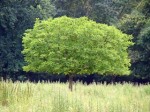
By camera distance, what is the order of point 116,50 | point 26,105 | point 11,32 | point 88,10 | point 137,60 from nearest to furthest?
point 26,105 → point 116,50 → point 137,60 → point 11,32 → point 88,10

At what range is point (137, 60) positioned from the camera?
2983 cm

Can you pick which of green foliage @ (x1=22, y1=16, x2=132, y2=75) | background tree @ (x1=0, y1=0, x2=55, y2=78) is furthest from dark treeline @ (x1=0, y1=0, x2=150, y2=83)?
green foliage @ (x1=22, y1=16, x2=132, y2=75)

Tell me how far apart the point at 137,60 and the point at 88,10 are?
9.08 m

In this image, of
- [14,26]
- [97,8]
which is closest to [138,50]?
[97,8]

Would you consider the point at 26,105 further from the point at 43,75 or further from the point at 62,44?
the point at 43,75

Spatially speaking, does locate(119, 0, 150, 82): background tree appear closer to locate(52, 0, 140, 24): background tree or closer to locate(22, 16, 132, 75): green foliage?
locate(52, 0, 140, 24): background tree

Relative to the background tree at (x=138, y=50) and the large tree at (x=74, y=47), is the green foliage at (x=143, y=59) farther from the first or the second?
the large tree at (x=74, y=47)

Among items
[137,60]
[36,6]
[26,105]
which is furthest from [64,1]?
[26,105]

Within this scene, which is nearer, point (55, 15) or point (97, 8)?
point (97, 8)

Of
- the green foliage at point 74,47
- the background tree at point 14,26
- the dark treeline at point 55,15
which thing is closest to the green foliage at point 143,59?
the dark treeline at point 55,15

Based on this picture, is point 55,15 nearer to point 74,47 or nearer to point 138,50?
point 138,50

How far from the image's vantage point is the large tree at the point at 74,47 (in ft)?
55.8

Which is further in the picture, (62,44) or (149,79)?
(149,79)

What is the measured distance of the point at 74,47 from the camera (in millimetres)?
16859
